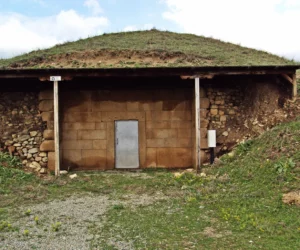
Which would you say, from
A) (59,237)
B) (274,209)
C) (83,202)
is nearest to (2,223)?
(59,237)

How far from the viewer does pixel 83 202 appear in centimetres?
710

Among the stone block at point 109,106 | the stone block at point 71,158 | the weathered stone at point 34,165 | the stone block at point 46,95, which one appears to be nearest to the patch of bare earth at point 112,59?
the stone block at point 109,106

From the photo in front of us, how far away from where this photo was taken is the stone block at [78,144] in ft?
37.5

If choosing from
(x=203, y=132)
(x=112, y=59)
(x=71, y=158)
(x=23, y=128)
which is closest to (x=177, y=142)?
(x=203, y=132)

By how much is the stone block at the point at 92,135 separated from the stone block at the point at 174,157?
1.99 m

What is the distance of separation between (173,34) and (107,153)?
10114 millimetres

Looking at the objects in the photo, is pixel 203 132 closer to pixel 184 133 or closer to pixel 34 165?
pixel 184 133

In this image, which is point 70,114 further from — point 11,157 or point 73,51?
point 73,51

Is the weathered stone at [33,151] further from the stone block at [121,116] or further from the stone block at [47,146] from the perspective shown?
the stone block at [121,116]

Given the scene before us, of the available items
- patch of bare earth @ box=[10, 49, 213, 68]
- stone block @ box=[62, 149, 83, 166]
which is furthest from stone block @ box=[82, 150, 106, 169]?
patch of bare earth @ box=[10, 49, 213, 68]

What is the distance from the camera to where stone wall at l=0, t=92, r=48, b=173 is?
10.7m

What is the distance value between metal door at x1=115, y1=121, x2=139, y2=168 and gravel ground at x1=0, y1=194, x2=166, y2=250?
12.6ft

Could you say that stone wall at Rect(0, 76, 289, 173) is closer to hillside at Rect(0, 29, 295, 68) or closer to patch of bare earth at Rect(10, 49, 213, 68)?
hillside at Rect(0, 29, 295, 68)

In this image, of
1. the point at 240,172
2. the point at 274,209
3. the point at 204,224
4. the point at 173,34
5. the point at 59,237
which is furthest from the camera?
the point at 173,34
